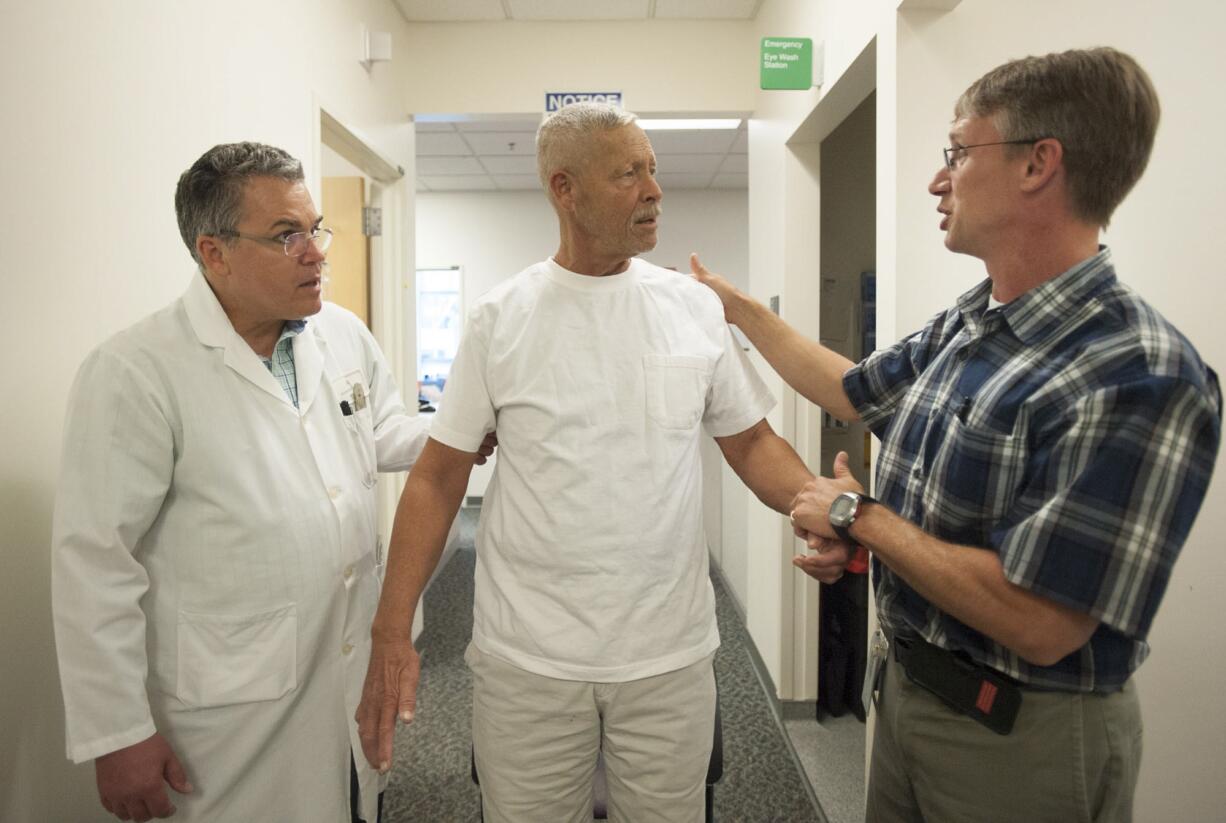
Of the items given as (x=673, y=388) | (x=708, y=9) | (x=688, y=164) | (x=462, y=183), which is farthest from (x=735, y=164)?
(x=673, y=388)

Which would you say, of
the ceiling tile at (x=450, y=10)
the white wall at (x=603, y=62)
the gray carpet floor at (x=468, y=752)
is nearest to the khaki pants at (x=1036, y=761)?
the gray carpet floor at (x=468, y=752)

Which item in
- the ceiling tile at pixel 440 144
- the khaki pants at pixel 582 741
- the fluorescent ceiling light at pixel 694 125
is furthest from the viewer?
the ceiling tile at pixel 440 144

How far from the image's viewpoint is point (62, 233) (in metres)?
1.39

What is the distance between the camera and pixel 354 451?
59.4 inches

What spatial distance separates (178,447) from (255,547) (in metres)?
0.21

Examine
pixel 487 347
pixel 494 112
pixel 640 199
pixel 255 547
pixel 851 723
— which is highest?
pixel 494 112

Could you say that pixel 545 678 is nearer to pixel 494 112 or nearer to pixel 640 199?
pixel 640 199

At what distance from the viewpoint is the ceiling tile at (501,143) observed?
531 centimetres

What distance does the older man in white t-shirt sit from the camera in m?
1.22

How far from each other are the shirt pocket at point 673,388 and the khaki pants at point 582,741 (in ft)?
1.37

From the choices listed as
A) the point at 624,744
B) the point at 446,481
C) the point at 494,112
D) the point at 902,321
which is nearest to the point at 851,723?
the point at 902,321

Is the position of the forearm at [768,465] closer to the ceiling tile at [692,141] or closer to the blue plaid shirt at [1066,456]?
the blue plaid shirt at [1066,456]

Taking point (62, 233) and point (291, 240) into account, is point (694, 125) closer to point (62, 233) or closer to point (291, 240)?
point (291, 240)

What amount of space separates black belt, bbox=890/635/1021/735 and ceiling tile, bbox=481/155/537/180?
18.1 ft
